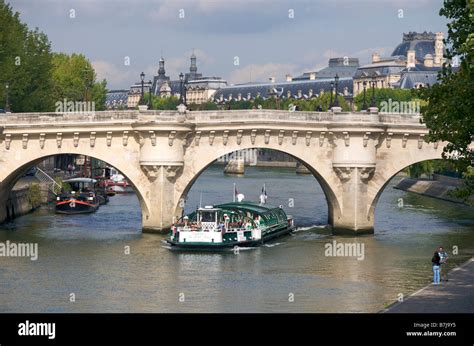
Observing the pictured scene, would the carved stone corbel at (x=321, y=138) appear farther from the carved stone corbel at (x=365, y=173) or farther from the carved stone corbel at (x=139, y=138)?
the carved stone corbel at (x=139, y=138)

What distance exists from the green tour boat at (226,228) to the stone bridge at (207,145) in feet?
12.1

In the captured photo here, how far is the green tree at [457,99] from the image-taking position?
41188 mm

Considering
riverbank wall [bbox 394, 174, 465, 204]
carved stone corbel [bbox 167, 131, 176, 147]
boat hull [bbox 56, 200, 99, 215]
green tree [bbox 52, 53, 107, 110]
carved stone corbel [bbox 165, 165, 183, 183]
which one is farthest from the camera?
green tree [bbox 52, 53, 107, 110]

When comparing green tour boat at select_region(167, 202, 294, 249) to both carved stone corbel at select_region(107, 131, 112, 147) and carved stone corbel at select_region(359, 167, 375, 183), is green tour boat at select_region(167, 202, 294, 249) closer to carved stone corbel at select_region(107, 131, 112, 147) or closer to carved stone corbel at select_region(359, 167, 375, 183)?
carved stone corbel at select_region(359, 167, 375, 183)

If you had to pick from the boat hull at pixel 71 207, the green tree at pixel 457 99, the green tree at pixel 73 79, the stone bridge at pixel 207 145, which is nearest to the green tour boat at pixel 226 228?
the stone bridge at pixel 207 145

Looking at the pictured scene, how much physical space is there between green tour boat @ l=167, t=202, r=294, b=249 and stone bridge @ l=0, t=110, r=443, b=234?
3.68 m

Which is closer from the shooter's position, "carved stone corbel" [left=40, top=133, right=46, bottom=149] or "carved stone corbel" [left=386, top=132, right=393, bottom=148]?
"carved stone corbel" [left=40, top=133, right=46, bottom=149]

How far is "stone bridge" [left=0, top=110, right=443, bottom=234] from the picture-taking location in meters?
77.0

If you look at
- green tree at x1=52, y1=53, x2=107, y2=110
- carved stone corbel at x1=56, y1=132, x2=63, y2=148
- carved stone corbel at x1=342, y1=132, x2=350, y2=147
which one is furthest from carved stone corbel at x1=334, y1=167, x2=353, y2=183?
green tree at x1=52, y1=53, x2=107, y2=110

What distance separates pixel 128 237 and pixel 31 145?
353 inches

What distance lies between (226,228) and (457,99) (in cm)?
3401

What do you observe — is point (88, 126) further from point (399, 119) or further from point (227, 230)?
point (399, 119)

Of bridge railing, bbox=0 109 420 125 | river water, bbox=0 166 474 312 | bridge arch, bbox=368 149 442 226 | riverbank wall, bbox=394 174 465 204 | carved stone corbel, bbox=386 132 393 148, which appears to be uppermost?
bridge railing, bbox=0 109 420 125

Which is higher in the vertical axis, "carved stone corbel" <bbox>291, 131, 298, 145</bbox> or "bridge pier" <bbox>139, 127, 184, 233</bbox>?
"carved stone corbel" <bbox>291, 131, 298, 145</bbox>
